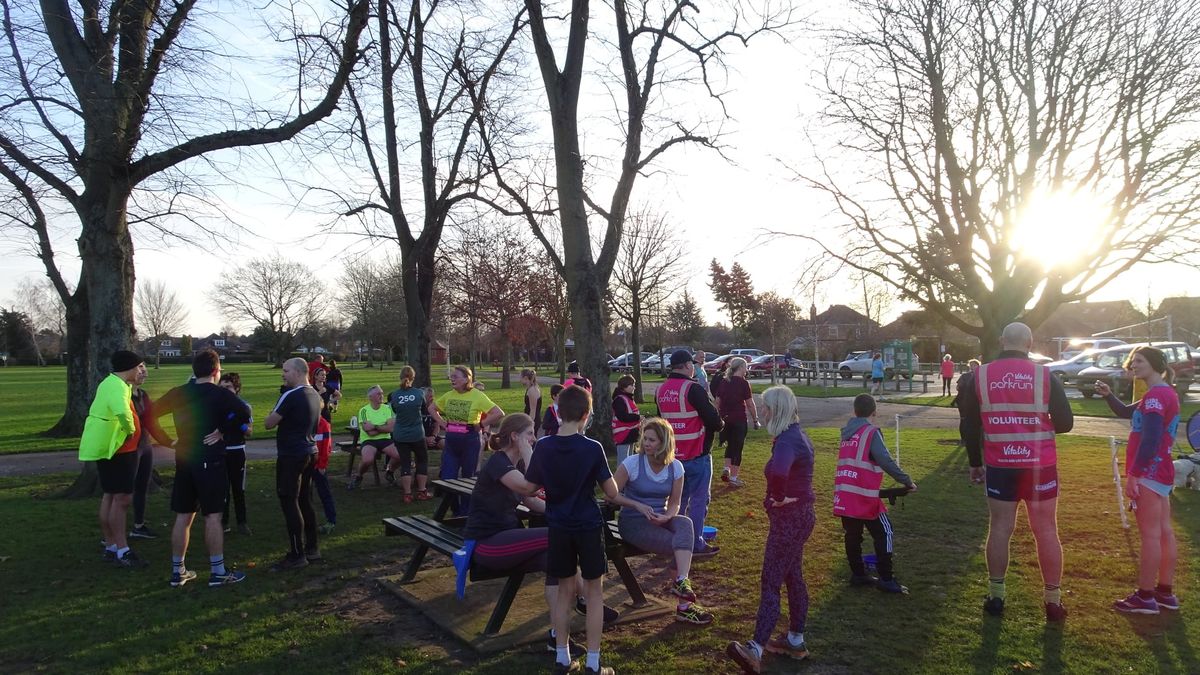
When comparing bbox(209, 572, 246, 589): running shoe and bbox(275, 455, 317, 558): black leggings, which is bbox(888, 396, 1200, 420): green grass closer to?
bbox(275, 455, 317, 558): black leggings

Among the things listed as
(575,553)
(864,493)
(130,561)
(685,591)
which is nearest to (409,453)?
(130,561)

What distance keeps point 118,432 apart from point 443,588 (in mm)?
3138

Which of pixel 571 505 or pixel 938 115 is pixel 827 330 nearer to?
pixel 938 115

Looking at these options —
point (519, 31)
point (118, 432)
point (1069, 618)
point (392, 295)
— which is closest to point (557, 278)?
point (519, 31)

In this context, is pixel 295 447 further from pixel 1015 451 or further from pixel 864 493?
pixel 1015 451

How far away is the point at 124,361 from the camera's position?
6.78 metres

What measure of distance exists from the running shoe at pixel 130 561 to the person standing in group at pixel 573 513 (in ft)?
14.5

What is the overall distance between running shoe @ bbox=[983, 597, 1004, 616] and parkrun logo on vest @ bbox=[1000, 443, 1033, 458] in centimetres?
102

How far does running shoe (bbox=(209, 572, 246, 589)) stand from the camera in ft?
20.3

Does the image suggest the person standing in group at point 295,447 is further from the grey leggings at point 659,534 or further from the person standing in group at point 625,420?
the person standing in group at point 625,420

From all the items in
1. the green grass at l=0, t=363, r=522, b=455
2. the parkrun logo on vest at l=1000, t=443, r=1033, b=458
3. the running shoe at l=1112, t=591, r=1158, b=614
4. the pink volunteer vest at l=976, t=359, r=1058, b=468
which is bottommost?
the running shoe at l=1112, t=591, r=1158, b=614

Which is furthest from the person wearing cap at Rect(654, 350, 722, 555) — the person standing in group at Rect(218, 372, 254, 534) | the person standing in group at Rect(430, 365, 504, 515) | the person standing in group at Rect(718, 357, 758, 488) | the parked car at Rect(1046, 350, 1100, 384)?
the parked car at Rect(1046, 350, 1100, 384)

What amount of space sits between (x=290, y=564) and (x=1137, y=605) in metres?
6.47

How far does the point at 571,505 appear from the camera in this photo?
4328 millimetres
